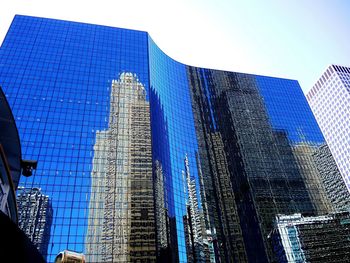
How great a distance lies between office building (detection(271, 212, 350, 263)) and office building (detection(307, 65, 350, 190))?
4374 centimetres

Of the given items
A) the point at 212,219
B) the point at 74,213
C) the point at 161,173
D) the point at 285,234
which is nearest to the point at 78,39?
the point at 161,173

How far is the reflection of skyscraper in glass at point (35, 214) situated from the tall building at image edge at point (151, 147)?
1516 millimetres

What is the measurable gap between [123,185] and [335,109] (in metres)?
120

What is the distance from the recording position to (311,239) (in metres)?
89.9

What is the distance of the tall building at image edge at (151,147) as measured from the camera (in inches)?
2776

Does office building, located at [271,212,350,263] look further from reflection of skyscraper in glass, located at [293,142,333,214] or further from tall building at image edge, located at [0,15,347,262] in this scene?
reflection of skyscraper in glass, located at [293,142,333,214]

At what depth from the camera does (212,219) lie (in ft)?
342

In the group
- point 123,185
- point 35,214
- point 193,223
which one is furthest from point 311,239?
point 35,214

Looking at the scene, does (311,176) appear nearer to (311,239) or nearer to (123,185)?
(311,239)

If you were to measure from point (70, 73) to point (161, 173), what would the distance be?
41.3 m

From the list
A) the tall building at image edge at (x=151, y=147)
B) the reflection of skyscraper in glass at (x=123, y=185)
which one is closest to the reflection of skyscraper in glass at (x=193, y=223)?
the tall building at image edge at (x=151, y=147)

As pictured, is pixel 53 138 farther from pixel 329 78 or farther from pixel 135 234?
pixel 329 78

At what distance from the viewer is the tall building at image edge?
70.5m

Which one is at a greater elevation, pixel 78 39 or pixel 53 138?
pixel 78 39
